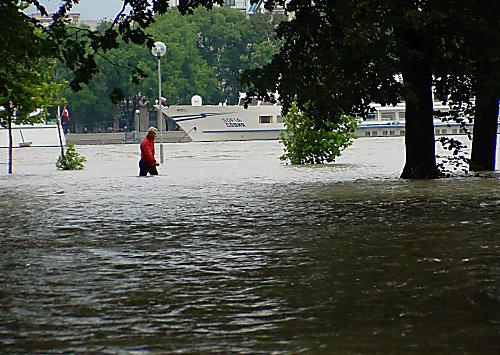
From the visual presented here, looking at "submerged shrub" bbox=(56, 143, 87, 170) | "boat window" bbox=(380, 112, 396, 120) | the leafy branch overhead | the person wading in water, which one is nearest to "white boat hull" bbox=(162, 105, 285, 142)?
"boat window" bbox=(380, 112, 396, 120)

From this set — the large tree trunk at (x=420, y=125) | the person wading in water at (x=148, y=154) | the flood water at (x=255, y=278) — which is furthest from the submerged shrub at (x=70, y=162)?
the flood water at (x=255, y=278)

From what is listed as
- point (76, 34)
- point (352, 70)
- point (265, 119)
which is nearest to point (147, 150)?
point (352, 70)

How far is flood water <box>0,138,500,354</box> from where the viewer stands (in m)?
5.43

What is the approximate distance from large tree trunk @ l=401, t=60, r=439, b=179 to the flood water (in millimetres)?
5873

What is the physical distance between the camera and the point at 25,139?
82875 mm

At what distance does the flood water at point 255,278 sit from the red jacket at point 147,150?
38.5ft

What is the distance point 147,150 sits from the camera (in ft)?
89.1

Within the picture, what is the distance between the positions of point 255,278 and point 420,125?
46.5 feet

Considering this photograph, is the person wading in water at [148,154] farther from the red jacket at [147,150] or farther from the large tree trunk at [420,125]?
the large tree trunk at [420,125]

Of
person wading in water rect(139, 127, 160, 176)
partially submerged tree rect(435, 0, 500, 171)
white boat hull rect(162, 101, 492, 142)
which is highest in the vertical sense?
partially submerged tree rect(435, 0, 500, 171)

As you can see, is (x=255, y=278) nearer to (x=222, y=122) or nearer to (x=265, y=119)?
(x=222, y=122)

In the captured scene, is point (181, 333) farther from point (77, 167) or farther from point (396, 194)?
point (77, 167)

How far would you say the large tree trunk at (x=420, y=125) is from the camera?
21.2 m

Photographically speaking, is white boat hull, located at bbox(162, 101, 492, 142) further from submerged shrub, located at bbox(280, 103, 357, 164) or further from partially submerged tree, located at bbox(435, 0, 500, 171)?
partially submerged tree, located at bbox(435, 0, 500, 171)
